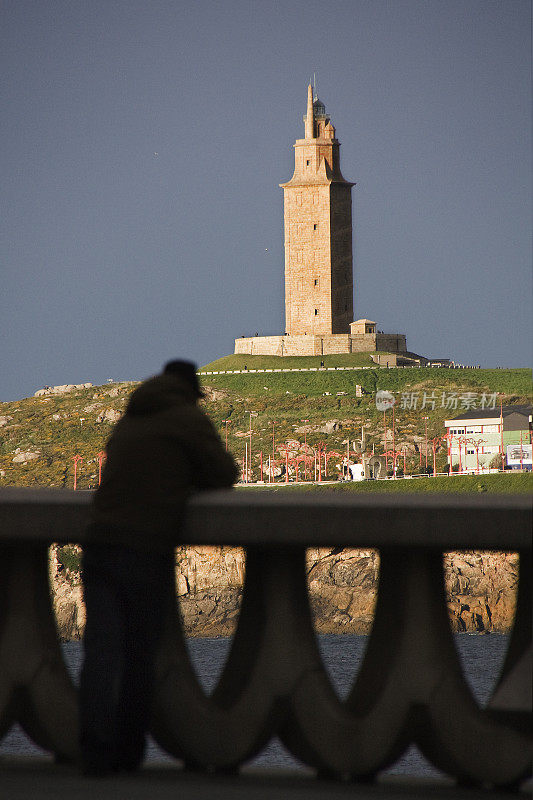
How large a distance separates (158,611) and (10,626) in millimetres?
680

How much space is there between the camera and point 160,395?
508cm

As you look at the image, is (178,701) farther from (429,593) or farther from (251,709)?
(429,593)

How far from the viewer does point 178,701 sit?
16.3 feet

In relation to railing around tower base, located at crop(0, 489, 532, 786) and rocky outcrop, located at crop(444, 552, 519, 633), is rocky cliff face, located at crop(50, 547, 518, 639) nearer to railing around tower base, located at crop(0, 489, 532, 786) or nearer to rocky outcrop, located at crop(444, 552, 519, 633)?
rocky outcrop, located at crop(444, 552, 519, 633)

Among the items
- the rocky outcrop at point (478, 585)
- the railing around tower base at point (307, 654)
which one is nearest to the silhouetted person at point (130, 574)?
the railing around tower base at point (307, 654)

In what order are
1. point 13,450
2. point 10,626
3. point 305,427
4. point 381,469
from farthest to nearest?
point 13,450, point 305,427, point 381,469, point 10,626

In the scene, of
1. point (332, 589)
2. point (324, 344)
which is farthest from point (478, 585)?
point (324, 344)

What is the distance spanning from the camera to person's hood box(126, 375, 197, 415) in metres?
5.07

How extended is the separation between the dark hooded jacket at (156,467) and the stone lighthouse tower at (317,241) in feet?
454

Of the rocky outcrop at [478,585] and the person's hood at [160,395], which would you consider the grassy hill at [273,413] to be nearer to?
the rocky outcrop at [478,585]

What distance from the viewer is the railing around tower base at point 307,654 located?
4582mm

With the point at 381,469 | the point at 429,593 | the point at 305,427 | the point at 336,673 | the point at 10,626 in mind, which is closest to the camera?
the point at 429,593

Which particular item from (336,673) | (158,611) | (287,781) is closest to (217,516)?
(158,611)

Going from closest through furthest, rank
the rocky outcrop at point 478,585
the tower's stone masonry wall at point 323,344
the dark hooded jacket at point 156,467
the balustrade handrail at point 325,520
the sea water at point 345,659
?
1. the balustrade handrail at point 325,520
2. the dark hooded jacket at point 156,467
3. the sea water at point 345,659
4. the rocky outcrop at point 478,585
5. the tower's stone masonry wall at point 323,344
